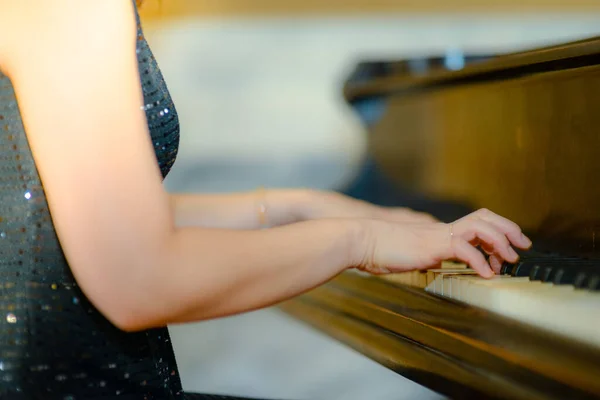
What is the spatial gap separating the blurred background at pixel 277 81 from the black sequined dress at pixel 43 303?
187 centimetres

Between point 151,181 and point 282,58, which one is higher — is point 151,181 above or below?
below

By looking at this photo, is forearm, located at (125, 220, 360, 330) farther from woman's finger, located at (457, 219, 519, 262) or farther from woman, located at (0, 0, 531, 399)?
woman's finger, located at (457, 219, 519, 262)

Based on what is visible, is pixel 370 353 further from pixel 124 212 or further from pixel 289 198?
pixel 124 212

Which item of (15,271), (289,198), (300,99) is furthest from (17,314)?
(300,99)

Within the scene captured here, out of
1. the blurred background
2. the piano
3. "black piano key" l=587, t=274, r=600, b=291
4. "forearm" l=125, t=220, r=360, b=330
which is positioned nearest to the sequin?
"forearm" l=125, t=220, r=360, b=330

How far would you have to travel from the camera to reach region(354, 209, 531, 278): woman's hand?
0.92 meters

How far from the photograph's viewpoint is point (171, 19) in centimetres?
286

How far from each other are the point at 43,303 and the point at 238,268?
0.24 metres

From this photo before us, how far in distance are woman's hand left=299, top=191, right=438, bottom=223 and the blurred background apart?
1.53 meters

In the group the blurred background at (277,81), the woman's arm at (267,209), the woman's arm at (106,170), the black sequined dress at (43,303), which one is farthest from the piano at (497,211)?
the blurred background at (277,81)

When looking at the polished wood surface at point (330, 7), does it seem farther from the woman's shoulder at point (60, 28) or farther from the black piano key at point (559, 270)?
the woman's shoulder at point (60, 28)

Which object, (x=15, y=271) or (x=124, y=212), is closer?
(x=124, y=212)

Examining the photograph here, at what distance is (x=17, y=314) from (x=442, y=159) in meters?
0.88

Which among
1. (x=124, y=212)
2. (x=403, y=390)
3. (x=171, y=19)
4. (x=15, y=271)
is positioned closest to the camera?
(x=124, y=212)
